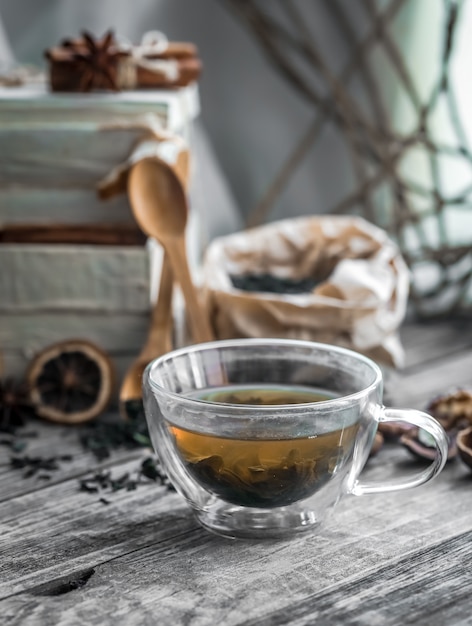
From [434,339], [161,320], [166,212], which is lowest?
[434,339]

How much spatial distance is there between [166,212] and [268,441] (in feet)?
1.18

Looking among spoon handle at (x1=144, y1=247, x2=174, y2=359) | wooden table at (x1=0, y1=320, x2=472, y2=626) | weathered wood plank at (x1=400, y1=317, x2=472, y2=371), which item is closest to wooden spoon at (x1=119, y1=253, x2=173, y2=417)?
spoon handle at (x1=144, y1=247, x2=174, y2=359)

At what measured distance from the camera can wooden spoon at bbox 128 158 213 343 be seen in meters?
0.86

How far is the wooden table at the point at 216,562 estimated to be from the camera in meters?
0.54

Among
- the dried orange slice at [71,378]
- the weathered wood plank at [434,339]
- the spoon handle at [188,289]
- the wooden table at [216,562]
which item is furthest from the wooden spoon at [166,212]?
the weathered wood plank at [434,339]

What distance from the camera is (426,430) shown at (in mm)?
600

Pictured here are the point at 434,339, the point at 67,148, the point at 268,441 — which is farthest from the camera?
the point at 434,339

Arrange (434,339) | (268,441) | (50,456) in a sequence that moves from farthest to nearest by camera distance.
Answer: (434,339) < (50,456) < (268,441)

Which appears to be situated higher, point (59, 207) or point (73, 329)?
point (59, 207)

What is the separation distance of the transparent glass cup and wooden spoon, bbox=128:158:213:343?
197mm

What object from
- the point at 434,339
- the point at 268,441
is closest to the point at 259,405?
the point at 268,441

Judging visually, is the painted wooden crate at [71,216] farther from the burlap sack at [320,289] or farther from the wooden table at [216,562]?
the wooden table at [216,562]

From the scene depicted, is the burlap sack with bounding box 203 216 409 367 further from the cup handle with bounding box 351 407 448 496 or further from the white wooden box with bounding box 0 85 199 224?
the cup handle with bounding box 351 407 448 496

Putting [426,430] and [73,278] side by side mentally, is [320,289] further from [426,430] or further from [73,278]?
[426,430]
